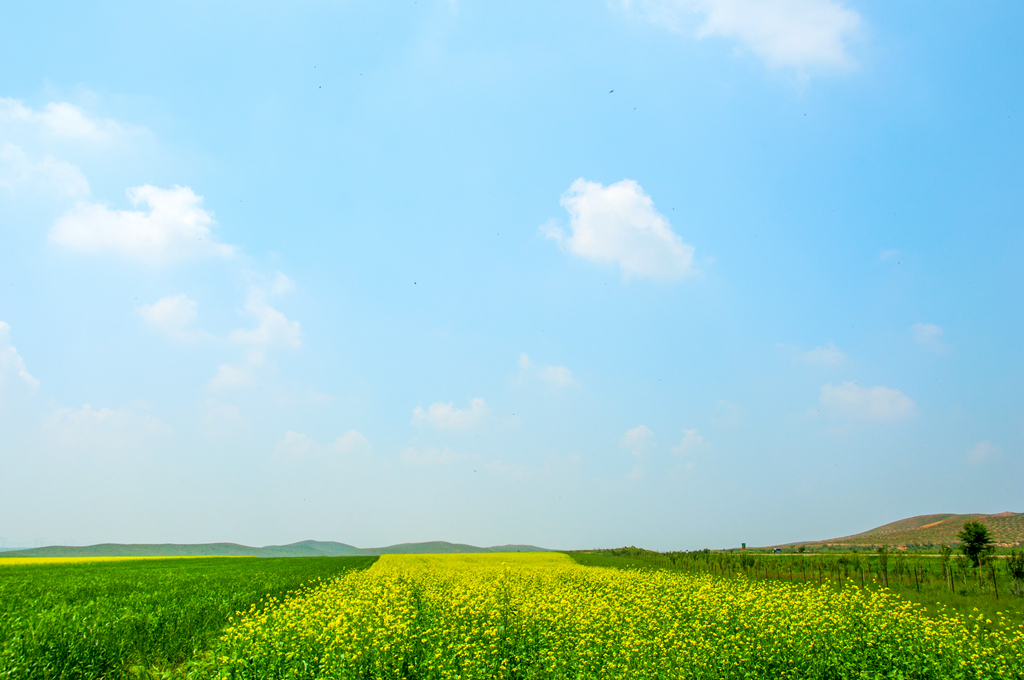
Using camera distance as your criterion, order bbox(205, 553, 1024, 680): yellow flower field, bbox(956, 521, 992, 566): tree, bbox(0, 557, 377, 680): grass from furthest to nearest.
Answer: bbox(956, 521, 992, 566): tree, bbox(0, 557, 377, 680): grass, bbox(205, 553, 1024, 680): yellow flower field

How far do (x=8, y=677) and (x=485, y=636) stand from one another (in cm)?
957

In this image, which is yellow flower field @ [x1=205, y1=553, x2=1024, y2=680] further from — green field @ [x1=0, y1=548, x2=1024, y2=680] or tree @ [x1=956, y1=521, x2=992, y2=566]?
tree @ [x1=956, y1=521, x2=992, y2=566]

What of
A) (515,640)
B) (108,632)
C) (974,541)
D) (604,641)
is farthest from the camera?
(974,541)

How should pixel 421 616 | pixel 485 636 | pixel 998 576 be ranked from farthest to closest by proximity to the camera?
pixel 998 576 < pixel 421 616 < pixel 485 636

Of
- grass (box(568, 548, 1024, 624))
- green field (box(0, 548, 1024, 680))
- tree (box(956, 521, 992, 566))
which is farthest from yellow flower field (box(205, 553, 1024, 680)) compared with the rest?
tree (box(956, 521, 992, 566))

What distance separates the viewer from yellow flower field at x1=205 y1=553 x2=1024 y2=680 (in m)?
10.9

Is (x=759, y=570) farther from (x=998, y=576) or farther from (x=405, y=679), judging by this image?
(x=405, y=679)

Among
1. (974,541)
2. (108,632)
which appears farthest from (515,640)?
(974,541)

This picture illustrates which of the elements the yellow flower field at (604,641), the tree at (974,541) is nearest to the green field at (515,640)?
the yellow flower field at (604,641)

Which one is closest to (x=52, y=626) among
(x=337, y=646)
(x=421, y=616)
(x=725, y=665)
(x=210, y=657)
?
(x=210, y=657)

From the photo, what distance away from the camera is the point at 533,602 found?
1520 cm

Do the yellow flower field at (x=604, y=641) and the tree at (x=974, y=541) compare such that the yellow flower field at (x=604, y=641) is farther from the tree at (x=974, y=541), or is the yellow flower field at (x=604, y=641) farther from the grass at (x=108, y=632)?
the tree at (x=974, y=541)

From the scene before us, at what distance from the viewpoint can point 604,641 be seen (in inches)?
490

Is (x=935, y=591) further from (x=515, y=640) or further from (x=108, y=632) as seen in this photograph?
(x=108, y=632)
